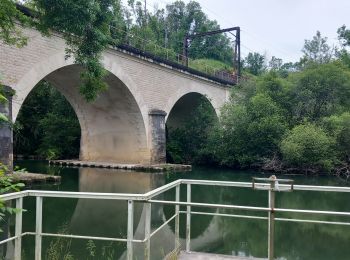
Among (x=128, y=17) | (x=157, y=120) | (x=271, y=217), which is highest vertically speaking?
(x=128, y=17)

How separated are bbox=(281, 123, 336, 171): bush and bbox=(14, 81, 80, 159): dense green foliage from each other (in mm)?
13028

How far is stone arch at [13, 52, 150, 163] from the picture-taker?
62.1 ft

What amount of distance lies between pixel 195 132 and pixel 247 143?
4.27 metres

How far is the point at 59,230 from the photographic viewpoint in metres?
7.71

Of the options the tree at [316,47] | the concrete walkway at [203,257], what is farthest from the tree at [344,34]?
the concrete walkway at [203,257]

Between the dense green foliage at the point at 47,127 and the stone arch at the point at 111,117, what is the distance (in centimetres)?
309

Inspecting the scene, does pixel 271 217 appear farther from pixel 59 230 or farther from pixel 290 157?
pixel 290 157

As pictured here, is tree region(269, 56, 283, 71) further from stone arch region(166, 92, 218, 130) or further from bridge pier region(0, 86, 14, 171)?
bridge pier region(0, 86, 14, 171)

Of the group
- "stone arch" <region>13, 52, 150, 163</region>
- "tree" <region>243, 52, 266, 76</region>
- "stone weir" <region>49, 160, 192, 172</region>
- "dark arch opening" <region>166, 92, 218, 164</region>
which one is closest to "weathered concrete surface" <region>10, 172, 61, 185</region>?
"stone arch" <region>13, 52, 150, 163</region>

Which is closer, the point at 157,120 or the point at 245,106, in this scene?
the point at 157,120

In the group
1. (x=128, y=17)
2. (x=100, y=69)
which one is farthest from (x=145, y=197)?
(x=128, y=17)

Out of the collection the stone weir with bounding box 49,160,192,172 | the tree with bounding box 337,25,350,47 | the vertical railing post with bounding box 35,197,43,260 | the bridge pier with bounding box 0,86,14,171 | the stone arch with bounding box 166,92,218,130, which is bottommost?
the stone weir with bounding box 49,160,192,172

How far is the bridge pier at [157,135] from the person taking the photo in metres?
21.0

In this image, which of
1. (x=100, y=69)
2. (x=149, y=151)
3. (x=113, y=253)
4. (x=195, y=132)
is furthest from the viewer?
(x=195, y=132)
